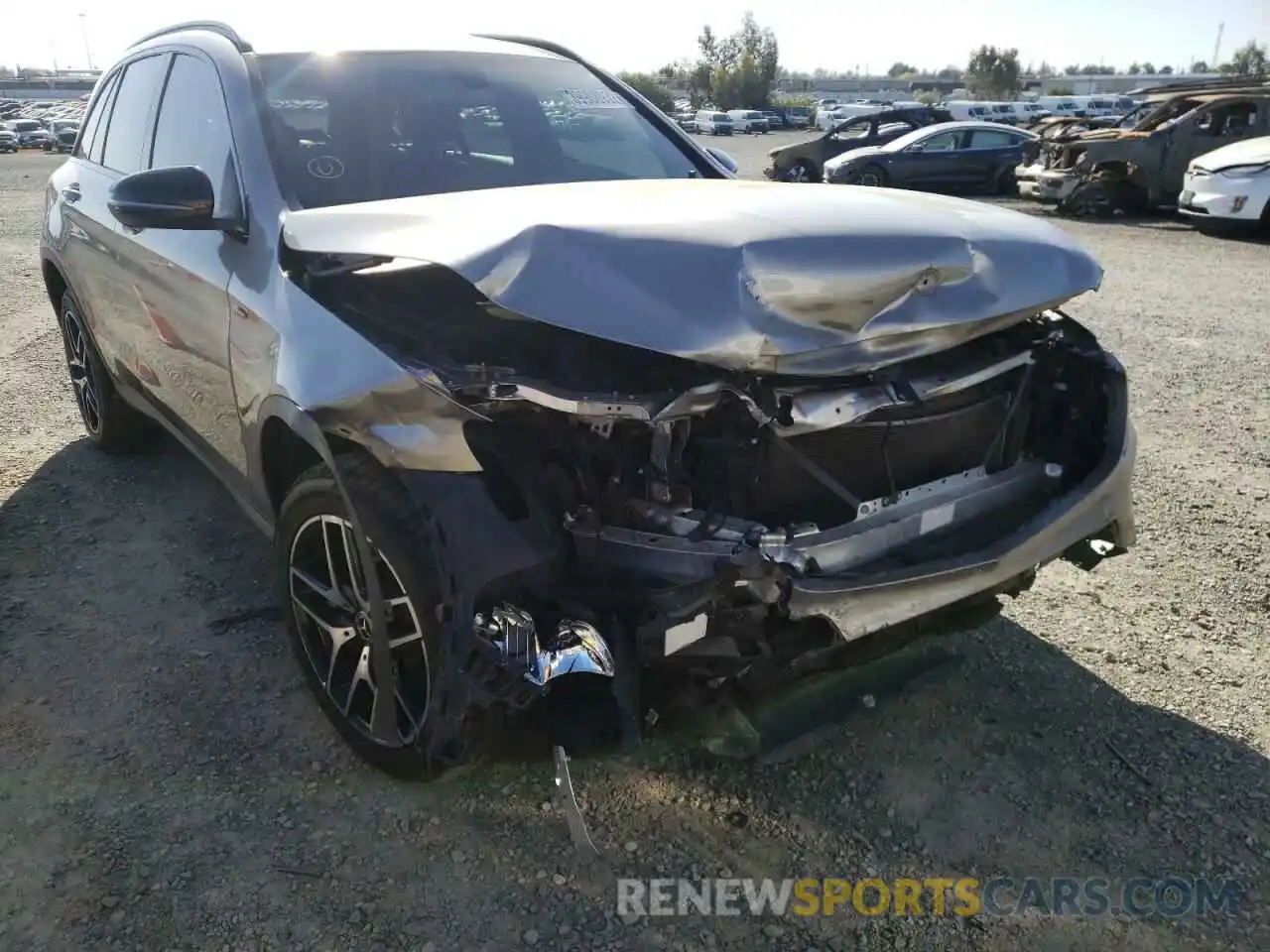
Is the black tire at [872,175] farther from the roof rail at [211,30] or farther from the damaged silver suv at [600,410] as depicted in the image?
the damaged silver suv at [600,410]

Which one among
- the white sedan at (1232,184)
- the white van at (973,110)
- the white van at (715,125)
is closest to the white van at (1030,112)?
the white van at (973,110)

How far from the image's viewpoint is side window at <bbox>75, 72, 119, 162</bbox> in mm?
4598

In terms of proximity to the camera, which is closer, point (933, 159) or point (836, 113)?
point (933, 159)

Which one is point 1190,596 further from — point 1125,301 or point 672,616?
point 1125,301

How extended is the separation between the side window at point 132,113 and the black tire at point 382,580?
2141 mm

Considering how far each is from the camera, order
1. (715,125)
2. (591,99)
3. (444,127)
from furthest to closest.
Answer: (715,125)
(591,99)
(444,127)

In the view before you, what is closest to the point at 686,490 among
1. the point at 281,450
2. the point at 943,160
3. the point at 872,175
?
the point at 281,450

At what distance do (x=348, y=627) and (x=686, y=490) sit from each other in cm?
106

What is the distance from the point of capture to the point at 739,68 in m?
79.9

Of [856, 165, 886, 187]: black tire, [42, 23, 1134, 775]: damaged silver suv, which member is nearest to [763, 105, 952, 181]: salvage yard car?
[856, 165, 886, 187]: black tire

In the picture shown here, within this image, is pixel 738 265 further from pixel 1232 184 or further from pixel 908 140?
pixel 908 140

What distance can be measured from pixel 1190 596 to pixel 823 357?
2.21 m

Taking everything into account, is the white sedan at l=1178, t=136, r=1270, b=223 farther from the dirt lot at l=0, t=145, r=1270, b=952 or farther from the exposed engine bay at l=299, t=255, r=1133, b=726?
the exposed engine bay at l=299, t=255, r=1133, b=726

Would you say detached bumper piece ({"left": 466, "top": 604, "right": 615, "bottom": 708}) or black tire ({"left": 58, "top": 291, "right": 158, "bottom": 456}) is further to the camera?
black tire ({"left": 58, "top": 291, "right": 158, "bottom": 456})
